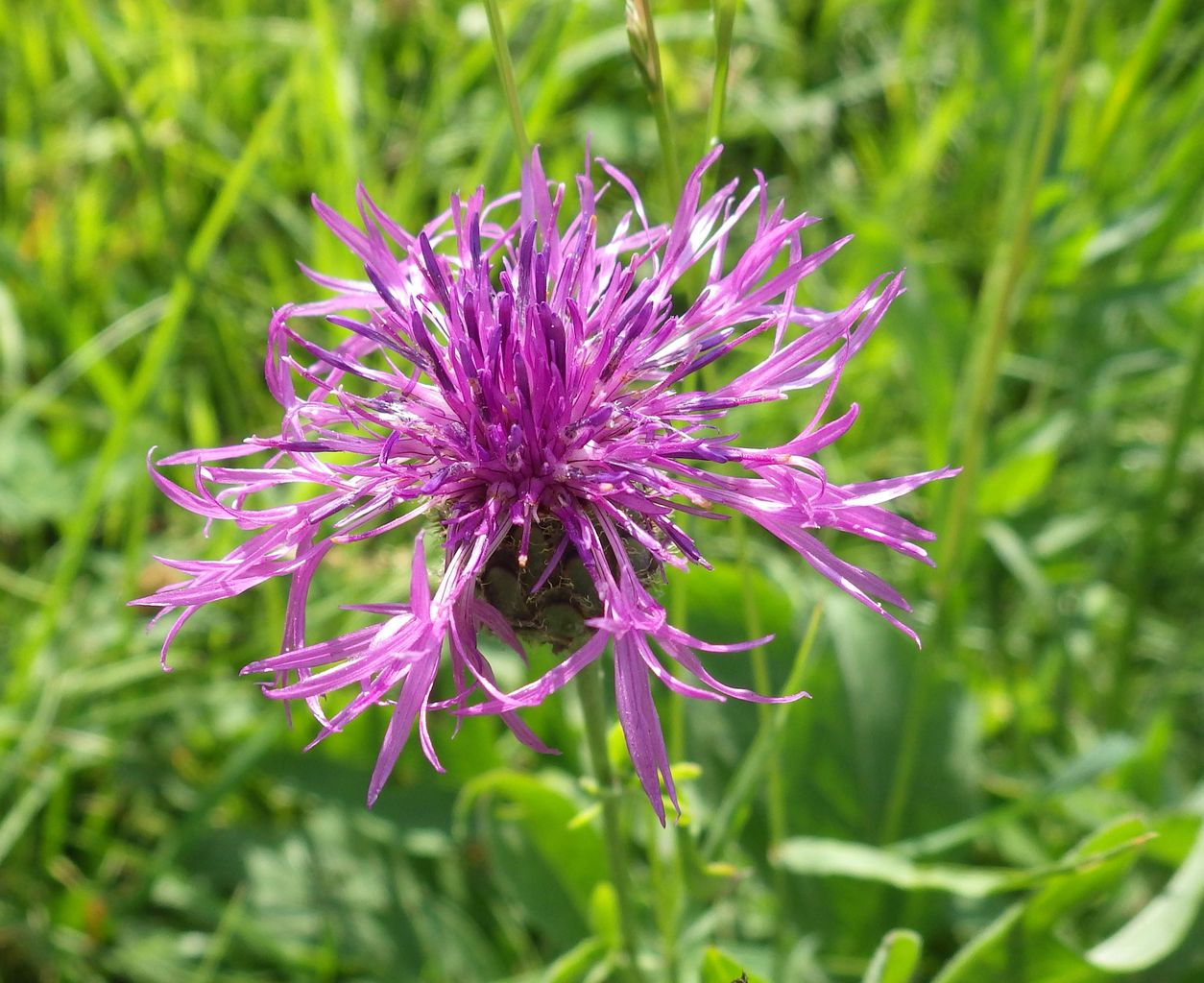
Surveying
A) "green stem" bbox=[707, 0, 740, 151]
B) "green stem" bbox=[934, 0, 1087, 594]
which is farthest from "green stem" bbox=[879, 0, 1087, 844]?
"green stem" bbox=[707, 0, 740, 151]

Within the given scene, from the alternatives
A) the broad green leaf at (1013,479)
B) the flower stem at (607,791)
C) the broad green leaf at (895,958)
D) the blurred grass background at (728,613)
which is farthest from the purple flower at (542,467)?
the broad green leaf at (1013,479)

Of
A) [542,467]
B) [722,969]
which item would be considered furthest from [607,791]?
[542,467]

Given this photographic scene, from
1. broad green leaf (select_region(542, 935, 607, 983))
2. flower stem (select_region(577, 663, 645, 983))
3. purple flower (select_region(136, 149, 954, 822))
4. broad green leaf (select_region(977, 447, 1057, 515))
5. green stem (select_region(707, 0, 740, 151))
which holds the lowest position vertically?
broad green leaf (select_region(542, 935, 607, 983))

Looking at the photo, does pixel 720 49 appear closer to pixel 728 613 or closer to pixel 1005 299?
pixel 1005 299

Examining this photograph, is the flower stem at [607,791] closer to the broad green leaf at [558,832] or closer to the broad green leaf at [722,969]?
the broad green leaf at [722,969]

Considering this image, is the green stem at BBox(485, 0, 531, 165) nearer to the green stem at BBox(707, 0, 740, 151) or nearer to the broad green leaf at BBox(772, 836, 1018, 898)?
the green stem at BBox(707, 0, 740, 151)

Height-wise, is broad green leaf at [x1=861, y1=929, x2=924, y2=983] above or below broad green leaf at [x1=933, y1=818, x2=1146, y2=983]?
above

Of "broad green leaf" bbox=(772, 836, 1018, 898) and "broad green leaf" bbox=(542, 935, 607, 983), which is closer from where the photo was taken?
"broad green leaf" bbox=(542, 935, 607, 983)
